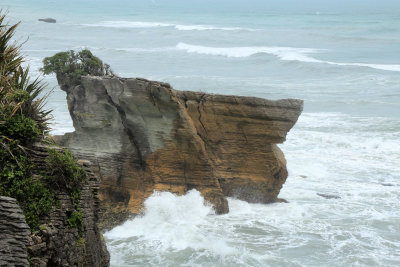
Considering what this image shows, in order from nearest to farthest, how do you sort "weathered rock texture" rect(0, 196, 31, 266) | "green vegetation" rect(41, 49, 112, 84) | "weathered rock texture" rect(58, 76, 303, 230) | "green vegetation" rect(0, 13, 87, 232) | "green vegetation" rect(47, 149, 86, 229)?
1. "weathered rock texture" rect(0, 196, 31, 266)
2. "green vegetation" rect(0, 13, 87, 232)
3. "green vegetation" rect(47, 149, 86, 229)
4. "weathered rock texture" rect(58, 76, 303, 230)
5. "green vegetation" rect(41, 49, 112, 84)

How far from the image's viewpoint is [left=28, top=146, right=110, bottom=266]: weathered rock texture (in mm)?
9055

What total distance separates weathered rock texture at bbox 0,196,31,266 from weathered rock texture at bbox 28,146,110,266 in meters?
0.48

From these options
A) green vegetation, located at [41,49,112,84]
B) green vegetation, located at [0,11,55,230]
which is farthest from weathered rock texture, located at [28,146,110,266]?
green vegetation, located at [41,49,112,84]

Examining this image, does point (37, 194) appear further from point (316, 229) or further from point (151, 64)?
point (151, 64)

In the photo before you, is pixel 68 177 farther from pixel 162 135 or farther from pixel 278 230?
pixel 278 230

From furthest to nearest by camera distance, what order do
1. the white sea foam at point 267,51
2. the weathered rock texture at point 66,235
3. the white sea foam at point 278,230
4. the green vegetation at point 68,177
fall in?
the white sea foam at point 267,51 → the white sea foam at point 278,230 → the green vegetation at point 68,177 → the weathered rock texture at point 66,235

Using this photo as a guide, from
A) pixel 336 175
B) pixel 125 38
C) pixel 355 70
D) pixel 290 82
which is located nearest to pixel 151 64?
pixel 290 82

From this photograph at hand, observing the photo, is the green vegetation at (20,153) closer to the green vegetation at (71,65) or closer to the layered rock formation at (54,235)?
the layered rock formation at (54,235)

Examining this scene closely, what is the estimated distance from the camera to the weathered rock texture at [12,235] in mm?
7969

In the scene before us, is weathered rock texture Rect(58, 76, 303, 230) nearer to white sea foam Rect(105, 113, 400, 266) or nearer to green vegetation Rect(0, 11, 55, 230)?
white sea foam Rect(105, 113, 400, 266)

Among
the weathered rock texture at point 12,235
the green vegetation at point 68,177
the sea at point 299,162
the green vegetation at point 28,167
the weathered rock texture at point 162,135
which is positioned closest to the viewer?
the weathered rock texture at point 12,235

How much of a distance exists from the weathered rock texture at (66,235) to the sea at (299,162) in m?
2.67

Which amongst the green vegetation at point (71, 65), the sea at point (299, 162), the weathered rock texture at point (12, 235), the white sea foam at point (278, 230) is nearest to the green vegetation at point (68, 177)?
the weathered rock texture at point (12, 235)

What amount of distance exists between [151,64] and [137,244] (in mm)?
40518
